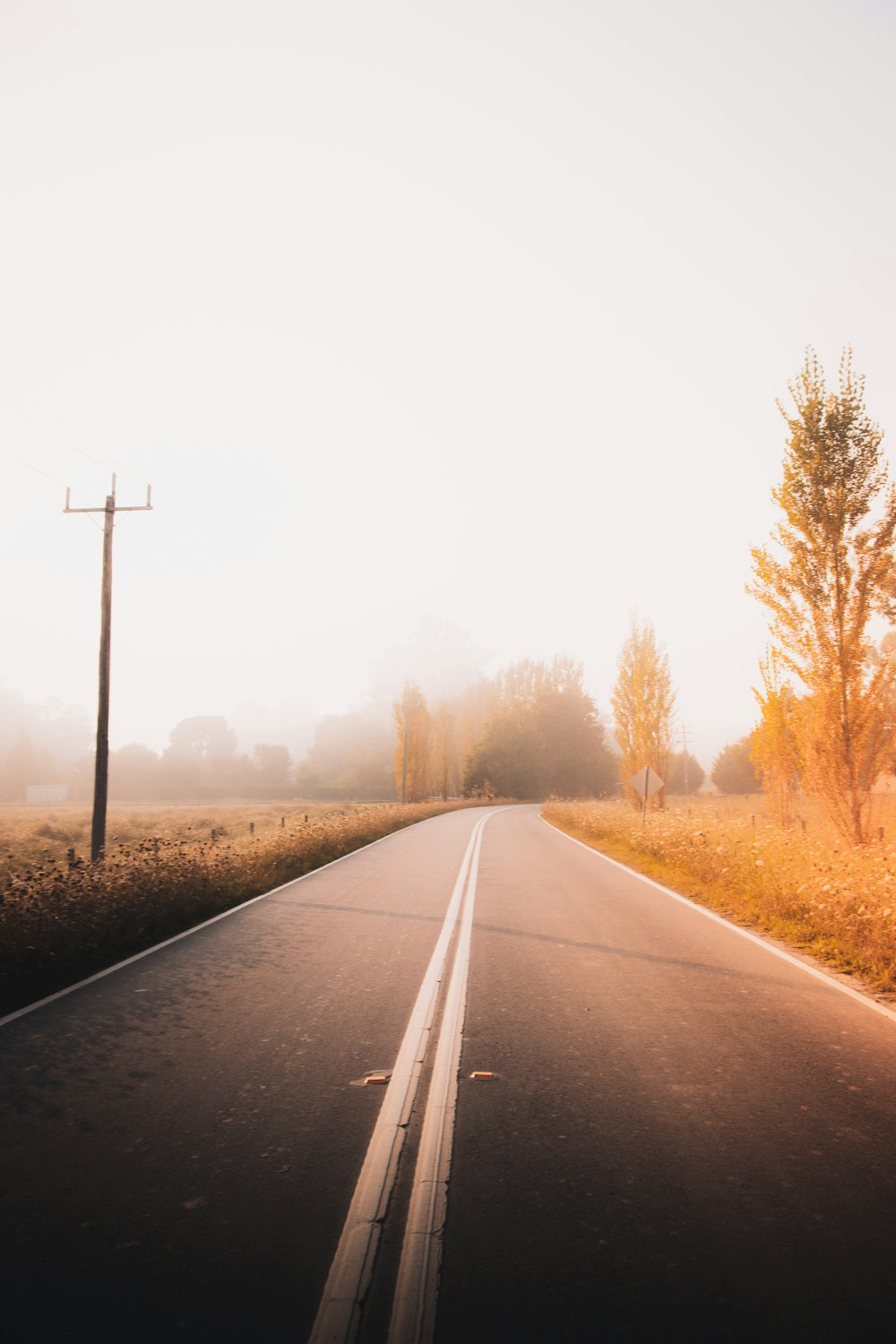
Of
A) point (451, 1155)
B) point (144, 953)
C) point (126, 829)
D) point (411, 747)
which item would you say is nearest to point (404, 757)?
point (411, 747)

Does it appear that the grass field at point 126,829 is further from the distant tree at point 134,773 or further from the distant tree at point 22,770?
the distant tree at point 22,770

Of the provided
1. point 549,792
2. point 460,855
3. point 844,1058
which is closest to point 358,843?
point 460,855

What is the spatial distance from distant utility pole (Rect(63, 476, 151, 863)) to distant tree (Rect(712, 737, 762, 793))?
61.6 m

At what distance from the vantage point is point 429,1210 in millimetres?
2941

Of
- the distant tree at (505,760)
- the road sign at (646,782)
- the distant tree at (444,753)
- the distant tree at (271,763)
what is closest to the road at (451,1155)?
the road sign at (646,782)

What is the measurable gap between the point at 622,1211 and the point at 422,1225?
0.84 meters

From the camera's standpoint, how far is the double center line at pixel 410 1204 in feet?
7.63

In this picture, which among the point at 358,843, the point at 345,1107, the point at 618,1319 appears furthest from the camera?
the point at 358,843

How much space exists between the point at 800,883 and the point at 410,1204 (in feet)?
26.6

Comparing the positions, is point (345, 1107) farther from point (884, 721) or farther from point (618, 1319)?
point (884, 721)

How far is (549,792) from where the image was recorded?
73875mm

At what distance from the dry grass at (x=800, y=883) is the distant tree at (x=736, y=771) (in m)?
54.3

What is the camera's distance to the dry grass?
739cm

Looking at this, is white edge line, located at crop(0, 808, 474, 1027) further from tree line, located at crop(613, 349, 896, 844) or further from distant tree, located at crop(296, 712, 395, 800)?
distant tree, located at crop(296, 712, 395, 800)
